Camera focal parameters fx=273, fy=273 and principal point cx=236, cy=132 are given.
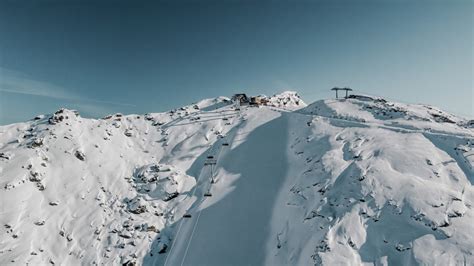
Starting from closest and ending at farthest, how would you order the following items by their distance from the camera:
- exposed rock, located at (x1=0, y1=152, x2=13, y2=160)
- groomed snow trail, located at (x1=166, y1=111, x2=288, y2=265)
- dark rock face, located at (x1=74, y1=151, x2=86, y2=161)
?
groomed snow trail, located at (x1=166, y1=111, x2=288, y2=265)
exposed rock, located at (x1=0, y1=152, x2=13, y2=160)
dark rock face, located at (x1=74, y1=151, x2=86, y2=161)

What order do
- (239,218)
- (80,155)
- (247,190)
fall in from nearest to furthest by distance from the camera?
(239,218) < (247,190) < (80,155)

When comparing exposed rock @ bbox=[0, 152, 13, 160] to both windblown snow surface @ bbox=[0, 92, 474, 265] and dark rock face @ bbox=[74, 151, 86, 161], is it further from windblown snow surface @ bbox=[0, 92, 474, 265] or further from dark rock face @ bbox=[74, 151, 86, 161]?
dark rock face @ bbox=[74, 151, 86, 161]

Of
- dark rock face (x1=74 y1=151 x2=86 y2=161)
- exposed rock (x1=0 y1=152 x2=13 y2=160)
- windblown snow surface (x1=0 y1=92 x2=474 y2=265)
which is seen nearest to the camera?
windblown snow surface (x1=0 y1=92 x2=474 y2=265)

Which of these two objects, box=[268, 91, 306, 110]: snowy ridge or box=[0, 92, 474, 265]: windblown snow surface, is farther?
box=[268, 91, 306, 110]: snowy ridge

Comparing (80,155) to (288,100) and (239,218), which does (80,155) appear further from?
(288,100)

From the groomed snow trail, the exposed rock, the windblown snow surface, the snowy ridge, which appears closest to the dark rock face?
the windblown snow surface

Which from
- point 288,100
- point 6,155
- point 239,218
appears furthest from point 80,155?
point 288,100

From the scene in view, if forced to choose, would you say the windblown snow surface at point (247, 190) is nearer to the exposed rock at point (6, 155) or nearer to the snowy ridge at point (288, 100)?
the exposed rock at point (6, 155)

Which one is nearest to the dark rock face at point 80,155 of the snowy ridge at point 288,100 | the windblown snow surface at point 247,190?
the windblown snow surface at point 247,190

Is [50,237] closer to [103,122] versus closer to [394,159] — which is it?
[103,122]
